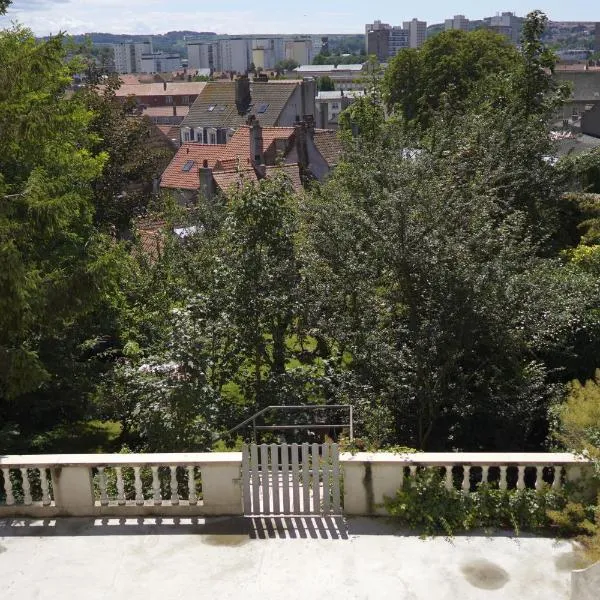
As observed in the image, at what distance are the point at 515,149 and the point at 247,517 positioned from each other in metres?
12.5

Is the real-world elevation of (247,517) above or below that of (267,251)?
below

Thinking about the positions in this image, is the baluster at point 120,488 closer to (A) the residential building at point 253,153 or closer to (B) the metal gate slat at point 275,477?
(B) the metal gate slat at point 275,477

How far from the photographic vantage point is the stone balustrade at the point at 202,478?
7359 millimetres

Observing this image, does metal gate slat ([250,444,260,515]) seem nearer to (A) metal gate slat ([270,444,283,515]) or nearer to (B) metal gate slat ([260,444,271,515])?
(B) metal gate slat ([260,444,271,515])

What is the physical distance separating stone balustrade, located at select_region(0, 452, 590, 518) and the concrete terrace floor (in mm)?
126

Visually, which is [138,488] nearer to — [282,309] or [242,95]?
[282,309]

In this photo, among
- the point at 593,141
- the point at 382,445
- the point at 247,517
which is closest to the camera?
the point at 247,517

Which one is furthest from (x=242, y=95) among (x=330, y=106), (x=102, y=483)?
(x=330, y=106)

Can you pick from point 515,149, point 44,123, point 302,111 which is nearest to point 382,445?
point 44,123

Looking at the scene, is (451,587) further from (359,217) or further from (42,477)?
(359,217)

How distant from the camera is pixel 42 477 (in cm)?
746

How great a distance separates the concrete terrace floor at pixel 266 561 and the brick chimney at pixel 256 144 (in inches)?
1140

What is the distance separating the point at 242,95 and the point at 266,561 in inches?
2038

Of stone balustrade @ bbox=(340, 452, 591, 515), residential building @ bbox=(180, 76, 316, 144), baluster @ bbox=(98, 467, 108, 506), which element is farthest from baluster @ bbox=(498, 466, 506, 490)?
residential building @ bbox=(180, 76, 316, 144)
